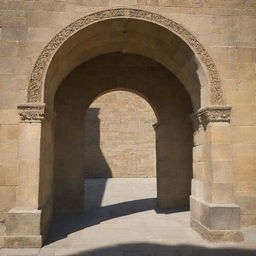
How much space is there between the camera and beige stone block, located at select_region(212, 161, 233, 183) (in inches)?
203

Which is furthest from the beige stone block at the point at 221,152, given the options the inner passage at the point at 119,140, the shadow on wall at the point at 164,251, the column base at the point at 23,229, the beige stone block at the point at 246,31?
the inner passage at the point at 119,140

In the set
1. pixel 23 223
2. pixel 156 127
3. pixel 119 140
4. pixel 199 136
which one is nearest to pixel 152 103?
pixel 156 127

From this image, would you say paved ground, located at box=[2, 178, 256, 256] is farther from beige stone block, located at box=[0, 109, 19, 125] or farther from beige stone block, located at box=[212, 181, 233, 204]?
beige stone block, located at box=[0, 109, 19, 125]

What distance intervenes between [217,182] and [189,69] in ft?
7.42

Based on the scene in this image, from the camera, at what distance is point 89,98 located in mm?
8148

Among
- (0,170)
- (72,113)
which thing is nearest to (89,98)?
(72,113)

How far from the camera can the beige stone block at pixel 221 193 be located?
5.11 metres

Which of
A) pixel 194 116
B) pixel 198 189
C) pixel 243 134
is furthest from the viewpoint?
pixel 194 116

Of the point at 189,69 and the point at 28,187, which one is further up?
the point at 189,69

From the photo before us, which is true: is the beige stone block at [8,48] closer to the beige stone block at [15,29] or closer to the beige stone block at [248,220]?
the beige stone block at [15,29]

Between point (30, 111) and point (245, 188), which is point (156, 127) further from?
point (30, 111)

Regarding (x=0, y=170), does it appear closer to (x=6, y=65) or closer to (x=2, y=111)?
(x=2, y=111)

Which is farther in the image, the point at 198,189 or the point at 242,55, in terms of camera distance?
the point at 198,189

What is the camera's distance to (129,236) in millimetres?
5395
